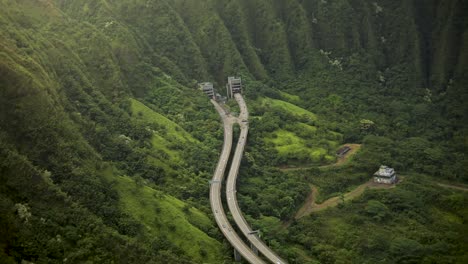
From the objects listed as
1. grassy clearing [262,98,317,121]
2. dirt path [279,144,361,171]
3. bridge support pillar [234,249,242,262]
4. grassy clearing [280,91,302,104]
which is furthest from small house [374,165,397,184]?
grassy clearing [280,91,302,104]

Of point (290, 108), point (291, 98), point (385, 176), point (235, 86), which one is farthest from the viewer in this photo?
point (291, 98)

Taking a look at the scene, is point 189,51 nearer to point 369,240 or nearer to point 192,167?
point 192,167

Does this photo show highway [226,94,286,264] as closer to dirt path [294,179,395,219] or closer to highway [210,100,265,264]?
highway [210,100,265,264]

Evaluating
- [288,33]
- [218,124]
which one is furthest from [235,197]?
[288,33]

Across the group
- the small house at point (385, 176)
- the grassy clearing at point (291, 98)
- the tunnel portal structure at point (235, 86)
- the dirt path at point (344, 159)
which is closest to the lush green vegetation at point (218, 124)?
the grassy clearing at point (291, 98)

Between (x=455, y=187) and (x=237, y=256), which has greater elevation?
(x=237, y=256)

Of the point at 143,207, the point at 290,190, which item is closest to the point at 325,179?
the point at 290,190

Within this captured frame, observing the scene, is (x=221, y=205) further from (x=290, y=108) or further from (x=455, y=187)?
(x=290, y=108)
